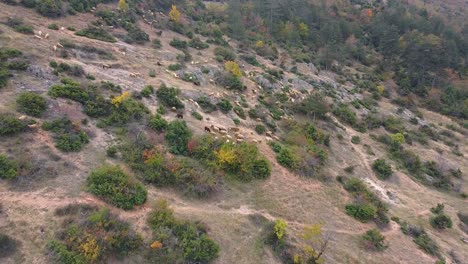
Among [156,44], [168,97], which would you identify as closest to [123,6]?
[156,44]

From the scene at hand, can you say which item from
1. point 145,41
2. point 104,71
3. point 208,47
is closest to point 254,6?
point 208,47

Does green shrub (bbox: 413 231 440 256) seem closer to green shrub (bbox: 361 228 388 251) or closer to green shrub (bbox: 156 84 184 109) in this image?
green shrub (bbox: 361 228 388 251)

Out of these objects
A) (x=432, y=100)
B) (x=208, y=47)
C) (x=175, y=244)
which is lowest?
(x=432, y=100)

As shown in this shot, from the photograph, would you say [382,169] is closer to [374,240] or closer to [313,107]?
[313,107]

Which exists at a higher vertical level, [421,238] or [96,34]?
[96,34]

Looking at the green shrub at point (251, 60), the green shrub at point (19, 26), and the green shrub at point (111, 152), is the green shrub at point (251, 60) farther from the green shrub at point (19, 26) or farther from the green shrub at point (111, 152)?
the green shrub at point (111, 152)

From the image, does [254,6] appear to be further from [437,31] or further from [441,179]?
[441,179]

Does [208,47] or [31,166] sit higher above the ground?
[31,166]

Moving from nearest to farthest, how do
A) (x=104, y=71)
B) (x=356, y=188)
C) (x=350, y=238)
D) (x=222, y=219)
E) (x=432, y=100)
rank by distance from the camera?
(x=222, y=219)
(x=350, y=238)
(x=356, y=188)
(x=104, y=71)
(x=432, y=100)
